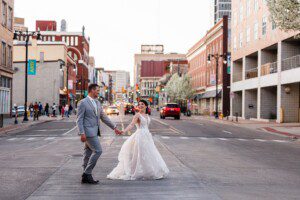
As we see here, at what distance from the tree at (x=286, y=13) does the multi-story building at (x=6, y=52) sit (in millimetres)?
26853

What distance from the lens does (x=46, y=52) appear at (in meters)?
84.5

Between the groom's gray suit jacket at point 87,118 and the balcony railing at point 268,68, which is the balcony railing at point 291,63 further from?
the groom's gray suit jacket at point 87,118

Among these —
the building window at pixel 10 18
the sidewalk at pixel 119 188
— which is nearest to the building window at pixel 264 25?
the building window at pixel 10 18

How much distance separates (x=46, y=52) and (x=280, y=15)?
63532 mm

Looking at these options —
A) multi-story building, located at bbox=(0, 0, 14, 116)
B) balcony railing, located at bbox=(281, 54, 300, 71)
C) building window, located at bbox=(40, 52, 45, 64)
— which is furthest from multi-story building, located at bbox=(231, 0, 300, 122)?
building window, located at bbox=(40, 52, 45, 64)

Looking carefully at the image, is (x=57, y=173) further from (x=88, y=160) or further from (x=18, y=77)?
(x=18, y=77)

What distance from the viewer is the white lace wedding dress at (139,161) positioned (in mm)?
9719

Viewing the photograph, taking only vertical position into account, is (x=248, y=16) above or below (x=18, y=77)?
above

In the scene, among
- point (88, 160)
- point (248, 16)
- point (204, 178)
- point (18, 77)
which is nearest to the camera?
point (88, 160)

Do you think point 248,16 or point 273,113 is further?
point 248,16

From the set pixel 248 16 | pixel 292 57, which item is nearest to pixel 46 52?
pixel 248 16

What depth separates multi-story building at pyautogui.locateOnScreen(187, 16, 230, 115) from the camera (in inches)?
2862

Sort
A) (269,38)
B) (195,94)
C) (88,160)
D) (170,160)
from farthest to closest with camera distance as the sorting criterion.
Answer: (195,94) → (269,38) → (170,160) → (88,160)

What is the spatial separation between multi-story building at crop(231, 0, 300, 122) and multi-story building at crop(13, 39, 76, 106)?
27.4m
